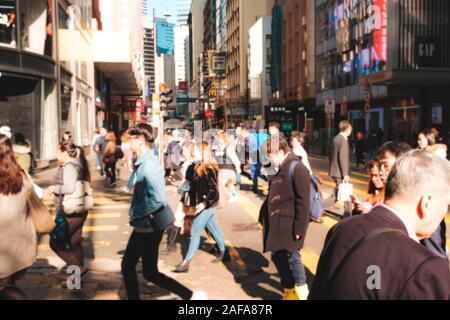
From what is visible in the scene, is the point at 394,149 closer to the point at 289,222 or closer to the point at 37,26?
the point at 289,222

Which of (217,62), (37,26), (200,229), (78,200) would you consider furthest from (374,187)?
(217,62)

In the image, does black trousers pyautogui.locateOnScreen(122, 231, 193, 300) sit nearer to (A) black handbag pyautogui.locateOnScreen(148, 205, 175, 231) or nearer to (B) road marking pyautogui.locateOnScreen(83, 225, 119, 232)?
(A) black handbag pyautogui.locateOnScreen(148, 205, 175, 231)

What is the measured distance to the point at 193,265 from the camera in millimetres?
7215

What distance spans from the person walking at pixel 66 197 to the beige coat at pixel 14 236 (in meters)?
1.73

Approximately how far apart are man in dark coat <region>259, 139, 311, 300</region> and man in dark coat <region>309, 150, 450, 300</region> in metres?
3.03

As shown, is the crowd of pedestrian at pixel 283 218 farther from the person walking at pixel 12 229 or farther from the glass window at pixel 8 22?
the glass window at pixel 8 22

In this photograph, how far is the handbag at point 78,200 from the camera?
595 cm

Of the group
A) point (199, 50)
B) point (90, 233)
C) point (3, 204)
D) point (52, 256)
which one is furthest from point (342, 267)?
point (199, 50)

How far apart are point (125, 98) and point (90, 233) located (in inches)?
2568

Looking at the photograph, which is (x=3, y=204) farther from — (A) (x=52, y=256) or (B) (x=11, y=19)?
(B) (x=11, y=19)

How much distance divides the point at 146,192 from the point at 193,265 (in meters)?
2.32

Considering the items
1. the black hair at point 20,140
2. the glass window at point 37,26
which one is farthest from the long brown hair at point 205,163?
the glass window at point 37,26

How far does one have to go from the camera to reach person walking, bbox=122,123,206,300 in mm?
4992

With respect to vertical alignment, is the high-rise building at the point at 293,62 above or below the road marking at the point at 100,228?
above
